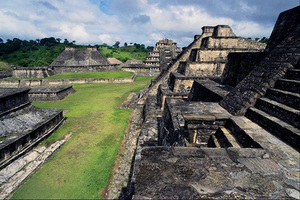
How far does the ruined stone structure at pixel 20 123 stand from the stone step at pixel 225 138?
320 inches

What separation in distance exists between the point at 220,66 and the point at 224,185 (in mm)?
12516

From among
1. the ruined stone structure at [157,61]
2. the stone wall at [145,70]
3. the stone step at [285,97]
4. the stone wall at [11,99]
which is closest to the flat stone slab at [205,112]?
the stone step at [285,97]

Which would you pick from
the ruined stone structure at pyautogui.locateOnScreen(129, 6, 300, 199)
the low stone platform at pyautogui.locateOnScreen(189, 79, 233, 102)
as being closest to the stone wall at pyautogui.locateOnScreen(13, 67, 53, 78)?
the low stone platform at pyautogui.locateOnScreen(189, 79, 233, 102)

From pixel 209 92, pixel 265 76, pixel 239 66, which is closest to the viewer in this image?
pixel 265 76

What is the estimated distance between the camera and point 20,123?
7.97 metres

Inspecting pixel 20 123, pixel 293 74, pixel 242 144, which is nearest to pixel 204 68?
pixel 293 74

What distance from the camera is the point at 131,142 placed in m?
8.02

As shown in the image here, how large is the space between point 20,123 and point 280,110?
434 inches

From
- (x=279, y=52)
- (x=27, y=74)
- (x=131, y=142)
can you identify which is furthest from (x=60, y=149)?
(x=27, y=74)

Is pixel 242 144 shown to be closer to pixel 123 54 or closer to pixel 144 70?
pixel 144 70

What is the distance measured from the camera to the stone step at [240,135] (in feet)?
10.6

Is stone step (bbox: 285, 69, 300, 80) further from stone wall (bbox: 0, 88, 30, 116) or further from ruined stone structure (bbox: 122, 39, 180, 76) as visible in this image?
ruined stone structure (bbox: 122, 39, 180, 76)

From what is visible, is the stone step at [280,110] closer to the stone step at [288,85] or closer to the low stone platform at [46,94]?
the stone step at [288,85]

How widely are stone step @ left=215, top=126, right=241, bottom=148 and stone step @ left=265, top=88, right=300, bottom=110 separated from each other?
1561 millimetres
